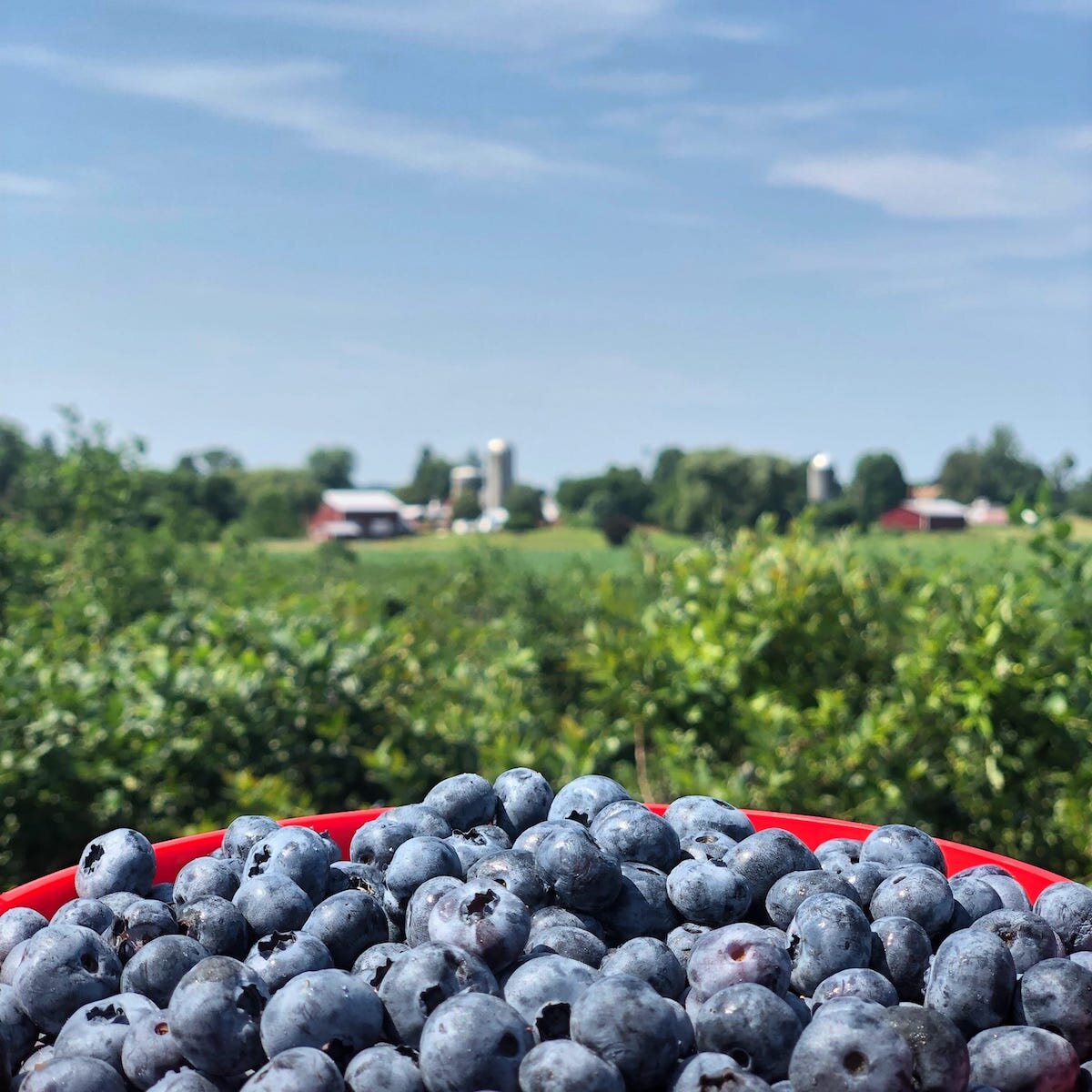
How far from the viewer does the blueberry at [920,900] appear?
111cm

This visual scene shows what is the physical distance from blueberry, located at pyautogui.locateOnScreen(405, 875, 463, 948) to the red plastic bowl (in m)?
0.31

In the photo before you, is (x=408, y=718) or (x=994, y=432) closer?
(x=408, y=718)

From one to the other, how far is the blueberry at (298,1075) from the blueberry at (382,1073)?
1 centimetres

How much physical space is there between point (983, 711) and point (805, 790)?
0.58 m

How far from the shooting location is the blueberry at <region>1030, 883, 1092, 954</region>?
3.69 ft

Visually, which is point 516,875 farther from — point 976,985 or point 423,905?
point 976,985

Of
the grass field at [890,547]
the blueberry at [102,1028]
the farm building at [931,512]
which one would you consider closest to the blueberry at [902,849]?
the blueberry at [102,1028]

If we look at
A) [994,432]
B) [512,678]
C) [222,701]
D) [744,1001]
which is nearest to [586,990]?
[744,1001]

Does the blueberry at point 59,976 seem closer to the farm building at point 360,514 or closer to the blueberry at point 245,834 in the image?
the blueberry at point 245,834

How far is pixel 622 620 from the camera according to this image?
4.38 metres

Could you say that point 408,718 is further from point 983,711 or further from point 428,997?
point 428,997

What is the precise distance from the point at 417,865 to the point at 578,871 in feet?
0.56

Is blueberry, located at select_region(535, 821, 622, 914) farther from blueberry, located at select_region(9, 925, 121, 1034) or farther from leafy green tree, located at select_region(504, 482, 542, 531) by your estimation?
leafy green tree, located at select_region(504, 482, 542, 531)

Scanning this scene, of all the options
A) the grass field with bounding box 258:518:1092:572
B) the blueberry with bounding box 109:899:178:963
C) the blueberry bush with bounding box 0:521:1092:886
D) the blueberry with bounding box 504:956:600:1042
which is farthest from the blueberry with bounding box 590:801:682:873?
the grass field with bounding box 258:518:1092:572
